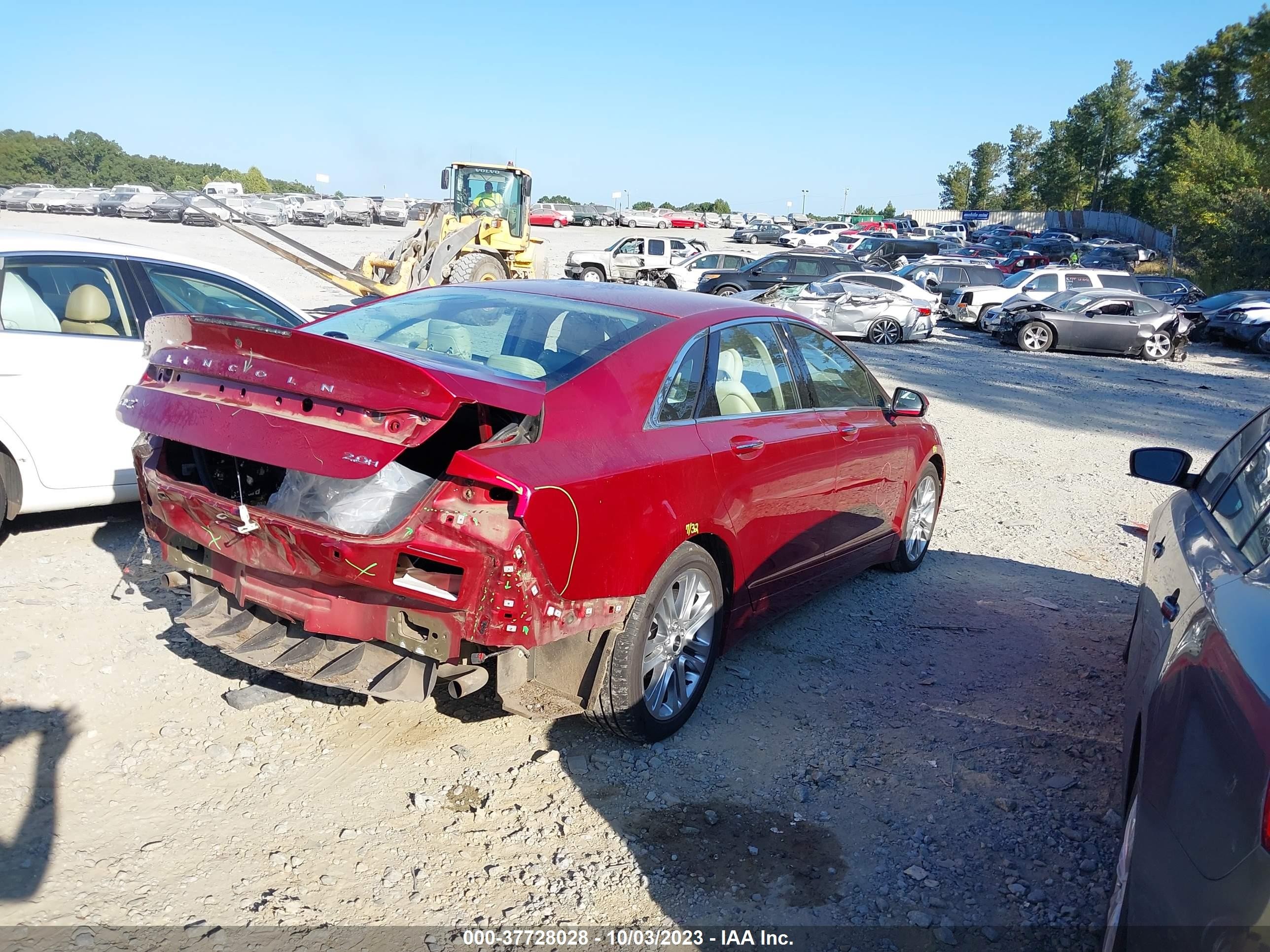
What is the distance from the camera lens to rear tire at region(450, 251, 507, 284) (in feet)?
56.2

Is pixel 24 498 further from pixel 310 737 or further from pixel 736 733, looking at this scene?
pixel 736 733

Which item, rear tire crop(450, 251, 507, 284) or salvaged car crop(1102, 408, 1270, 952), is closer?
salvaged car crop(1102, 408, 1270, 952)

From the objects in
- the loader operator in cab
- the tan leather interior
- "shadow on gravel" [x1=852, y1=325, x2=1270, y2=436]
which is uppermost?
the loader operator in cab

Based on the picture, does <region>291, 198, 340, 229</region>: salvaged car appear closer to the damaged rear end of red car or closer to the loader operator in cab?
the loader operator in cab

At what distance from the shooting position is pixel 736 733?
4156 mm

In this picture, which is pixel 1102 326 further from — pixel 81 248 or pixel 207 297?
pixel 81 248

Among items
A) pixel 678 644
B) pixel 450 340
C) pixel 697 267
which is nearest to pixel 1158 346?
pixel 697 267

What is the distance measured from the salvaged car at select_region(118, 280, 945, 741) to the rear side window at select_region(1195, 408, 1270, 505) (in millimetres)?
1645

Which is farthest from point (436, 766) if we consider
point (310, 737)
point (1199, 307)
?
point (1199, 307)

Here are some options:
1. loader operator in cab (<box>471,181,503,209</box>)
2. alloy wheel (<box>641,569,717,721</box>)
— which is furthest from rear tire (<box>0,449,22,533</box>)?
loader operator in cab (<box>471,181,503,209</box>)

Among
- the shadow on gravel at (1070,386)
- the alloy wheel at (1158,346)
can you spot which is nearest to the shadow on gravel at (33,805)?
the shadow on gravel at (1070,386)

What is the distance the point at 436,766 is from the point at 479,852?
55cm

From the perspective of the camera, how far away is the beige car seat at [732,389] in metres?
4.25

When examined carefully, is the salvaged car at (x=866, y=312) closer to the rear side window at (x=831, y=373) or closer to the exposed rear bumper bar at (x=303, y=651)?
the rear side window at (x=831, y=373)
